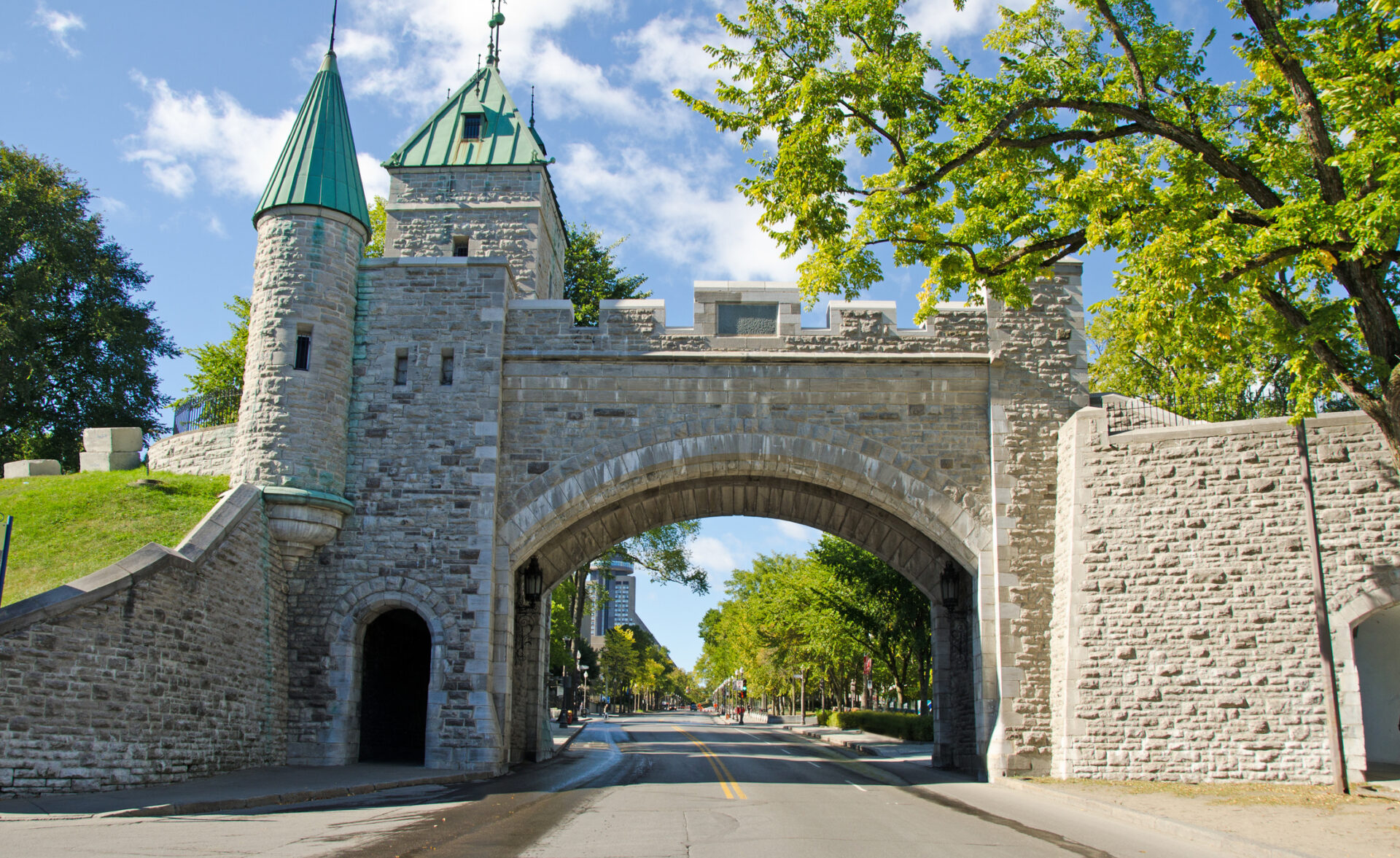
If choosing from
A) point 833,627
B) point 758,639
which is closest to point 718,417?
point 833,627

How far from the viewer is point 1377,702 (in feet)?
50.9

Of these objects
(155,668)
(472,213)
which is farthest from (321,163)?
(155,668)

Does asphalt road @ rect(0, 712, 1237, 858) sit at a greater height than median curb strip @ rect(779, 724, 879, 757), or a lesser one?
greater

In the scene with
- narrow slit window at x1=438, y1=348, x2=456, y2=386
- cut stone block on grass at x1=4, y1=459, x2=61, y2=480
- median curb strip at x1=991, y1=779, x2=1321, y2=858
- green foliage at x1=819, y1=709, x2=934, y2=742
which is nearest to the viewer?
median curb strip at x1=991, y1=779, x2=1321, y2=858

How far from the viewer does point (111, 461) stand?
18422mm

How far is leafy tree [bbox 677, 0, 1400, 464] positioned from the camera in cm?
952

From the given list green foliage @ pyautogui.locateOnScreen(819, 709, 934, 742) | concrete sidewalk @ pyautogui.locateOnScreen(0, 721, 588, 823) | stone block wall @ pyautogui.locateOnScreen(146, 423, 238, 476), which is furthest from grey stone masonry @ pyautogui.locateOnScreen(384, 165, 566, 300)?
green foliage @ pyautogui.locateOnScreen(819, 709, 934, 742)

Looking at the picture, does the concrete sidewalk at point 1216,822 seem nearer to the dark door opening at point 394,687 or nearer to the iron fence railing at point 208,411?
the dark door opening at point 394,687

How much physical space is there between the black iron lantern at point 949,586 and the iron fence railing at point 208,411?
13406mm

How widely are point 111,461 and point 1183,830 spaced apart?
1803cm

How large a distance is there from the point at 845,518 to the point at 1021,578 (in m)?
3.70

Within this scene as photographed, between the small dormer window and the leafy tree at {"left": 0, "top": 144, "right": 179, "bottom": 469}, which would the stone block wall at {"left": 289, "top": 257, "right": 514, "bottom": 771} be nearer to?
the small dormer window

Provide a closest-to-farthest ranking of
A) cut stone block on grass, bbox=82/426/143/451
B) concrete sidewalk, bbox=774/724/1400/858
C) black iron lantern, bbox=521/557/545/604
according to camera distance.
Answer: concrete sidewalk, bbox=774/724/1400/858 < black iron lantern, bbox=521/557/545/604 < cut stone block on grass, bbox=82/426/143/451

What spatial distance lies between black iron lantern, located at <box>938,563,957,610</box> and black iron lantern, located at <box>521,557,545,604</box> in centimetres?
708
